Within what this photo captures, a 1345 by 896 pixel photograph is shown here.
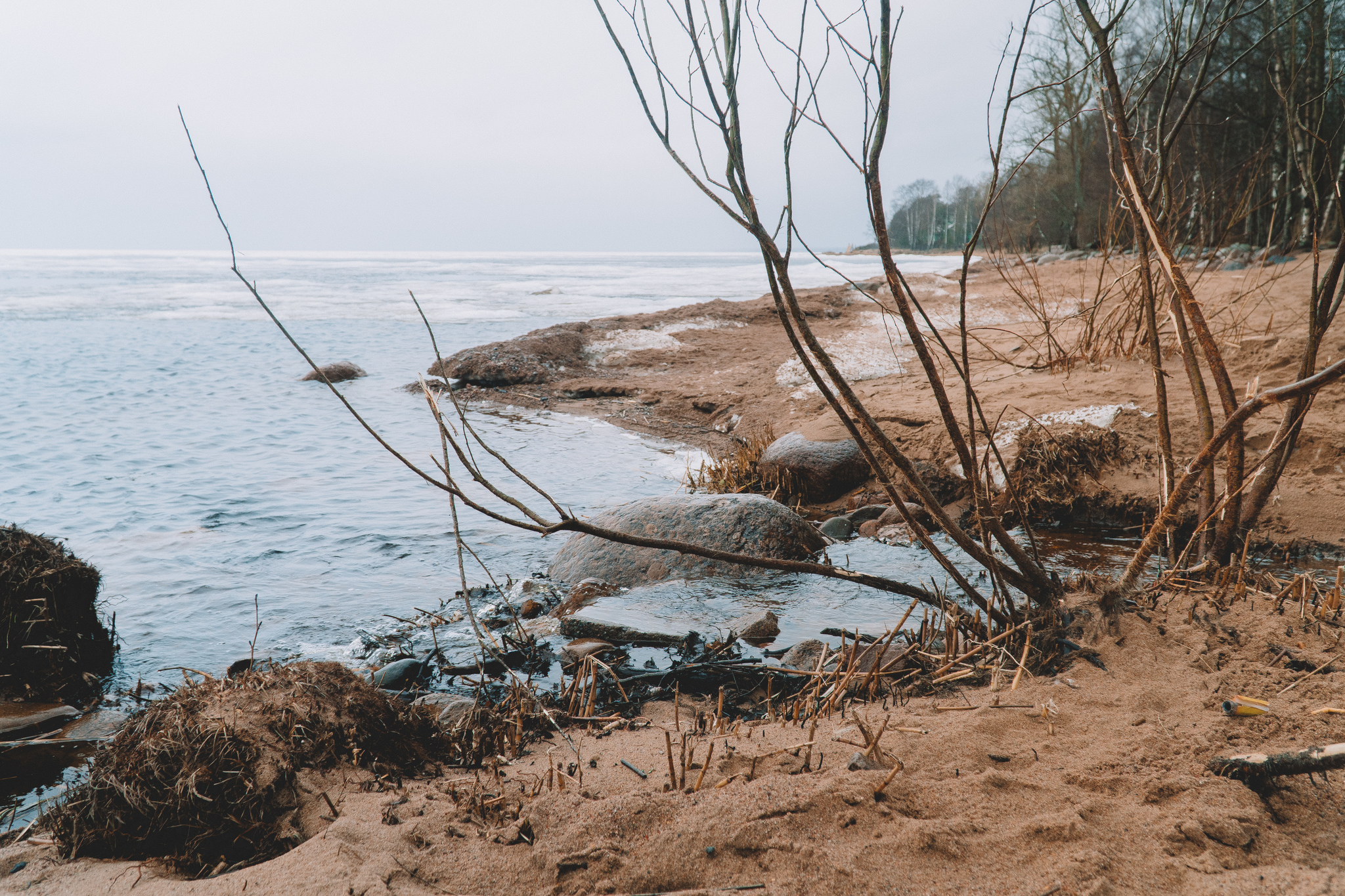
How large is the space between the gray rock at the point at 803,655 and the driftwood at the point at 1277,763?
148cm

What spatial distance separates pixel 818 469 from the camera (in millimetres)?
6090

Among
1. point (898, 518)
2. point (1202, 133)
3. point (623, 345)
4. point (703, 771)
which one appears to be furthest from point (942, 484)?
point (1202, 133)

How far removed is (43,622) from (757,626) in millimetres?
3189

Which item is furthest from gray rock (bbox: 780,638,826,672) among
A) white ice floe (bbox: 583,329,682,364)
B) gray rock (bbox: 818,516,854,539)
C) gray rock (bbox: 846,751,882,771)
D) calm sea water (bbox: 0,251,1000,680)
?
white ice floe (bbox: 583,329,682,364)

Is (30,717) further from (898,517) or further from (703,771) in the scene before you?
(898,517)

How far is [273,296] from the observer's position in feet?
95.6

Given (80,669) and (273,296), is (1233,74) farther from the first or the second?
(273,296)

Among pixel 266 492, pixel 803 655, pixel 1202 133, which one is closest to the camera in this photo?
pixel 803 655

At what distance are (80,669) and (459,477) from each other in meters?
3.98

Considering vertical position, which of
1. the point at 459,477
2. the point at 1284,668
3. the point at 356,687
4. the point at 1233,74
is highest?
the point at 1233,74

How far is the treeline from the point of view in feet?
8.61

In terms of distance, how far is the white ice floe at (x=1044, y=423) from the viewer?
18.0 feet

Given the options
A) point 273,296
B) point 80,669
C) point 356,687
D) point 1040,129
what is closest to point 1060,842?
point 356,687

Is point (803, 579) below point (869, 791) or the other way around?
below
